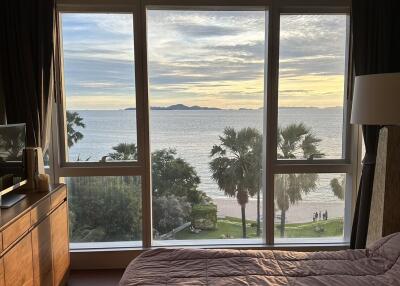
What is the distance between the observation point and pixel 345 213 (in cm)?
353

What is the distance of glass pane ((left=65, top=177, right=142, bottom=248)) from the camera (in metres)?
3.36

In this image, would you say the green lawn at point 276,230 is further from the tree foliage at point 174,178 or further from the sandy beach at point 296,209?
the tree foliage at point 174,178

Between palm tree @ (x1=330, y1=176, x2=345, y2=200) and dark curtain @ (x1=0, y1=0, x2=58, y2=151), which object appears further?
palm tree @ (x1=330, y1=176, x2=345, y2=200)

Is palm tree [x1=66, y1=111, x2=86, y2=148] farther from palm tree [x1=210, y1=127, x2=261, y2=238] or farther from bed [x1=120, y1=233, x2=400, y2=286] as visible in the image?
bed [x1=120, y1=233, x2=400, y2=286]

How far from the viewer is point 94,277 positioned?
316 cm

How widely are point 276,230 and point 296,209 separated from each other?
0.97 feet

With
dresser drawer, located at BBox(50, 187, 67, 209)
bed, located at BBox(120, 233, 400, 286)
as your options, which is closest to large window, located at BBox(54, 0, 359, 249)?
dresser drawer, located at BBox(50, 187, 67, 209)

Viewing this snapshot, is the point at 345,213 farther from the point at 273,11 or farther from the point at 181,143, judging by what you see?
the point at 273,11

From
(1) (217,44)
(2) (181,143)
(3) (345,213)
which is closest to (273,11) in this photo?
(1) (217,44)

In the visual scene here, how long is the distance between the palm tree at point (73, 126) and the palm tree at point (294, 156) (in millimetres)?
1925

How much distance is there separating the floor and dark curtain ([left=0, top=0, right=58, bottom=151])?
1.25 meters

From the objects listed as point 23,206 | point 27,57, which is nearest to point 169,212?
point 23,206

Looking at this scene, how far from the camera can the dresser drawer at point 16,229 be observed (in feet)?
6.12

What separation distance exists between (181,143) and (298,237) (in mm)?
1543
